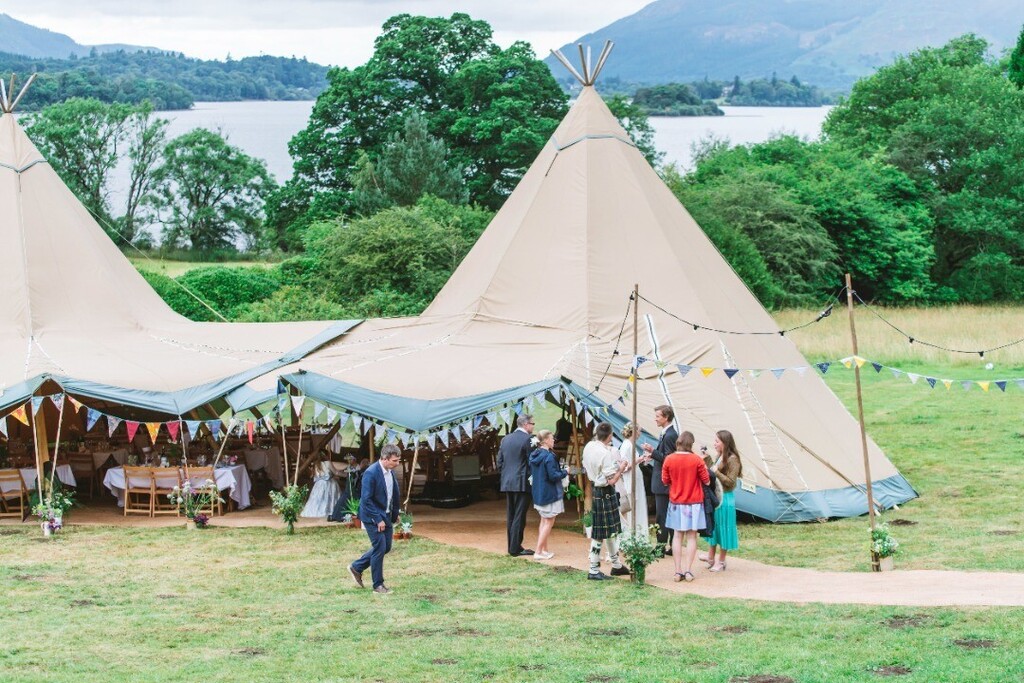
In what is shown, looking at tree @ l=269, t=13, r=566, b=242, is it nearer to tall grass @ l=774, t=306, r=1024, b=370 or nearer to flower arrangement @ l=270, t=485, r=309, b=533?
tall grass @ l=774, t=306, r=1024, b=370

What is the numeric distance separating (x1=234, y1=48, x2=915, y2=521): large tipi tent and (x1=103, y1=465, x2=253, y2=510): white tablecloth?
3.27ft

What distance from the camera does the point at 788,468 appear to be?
47.3 feet

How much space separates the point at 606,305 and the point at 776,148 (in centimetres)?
3097

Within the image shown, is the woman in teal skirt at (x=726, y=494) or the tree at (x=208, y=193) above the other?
the tree at (x=208, y=193)

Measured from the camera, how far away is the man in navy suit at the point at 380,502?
10.5 meters

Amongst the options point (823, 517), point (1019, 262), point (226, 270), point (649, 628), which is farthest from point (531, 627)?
point (1019, 262)

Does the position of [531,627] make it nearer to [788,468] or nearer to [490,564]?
[490,564]

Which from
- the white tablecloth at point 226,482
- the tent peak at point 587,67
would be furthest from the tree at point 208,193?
the white tablecloth at point 226,482

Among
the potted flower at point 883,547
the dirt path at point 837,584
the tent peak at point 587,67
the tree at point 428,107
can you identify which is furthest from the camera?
the tree at point 428,107

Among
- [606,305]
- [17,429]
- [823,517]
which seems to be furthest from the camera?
[17,429]

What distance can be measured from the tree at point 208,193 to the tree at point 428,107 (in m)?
4.12

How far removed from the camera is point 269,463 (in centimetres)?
1653

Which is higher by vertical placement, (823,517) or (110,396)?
(110,396)

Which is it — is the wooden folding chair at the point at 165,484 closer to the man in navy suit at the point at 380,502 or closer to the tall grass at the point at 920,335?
the man in navy suit at the point at 380,502
